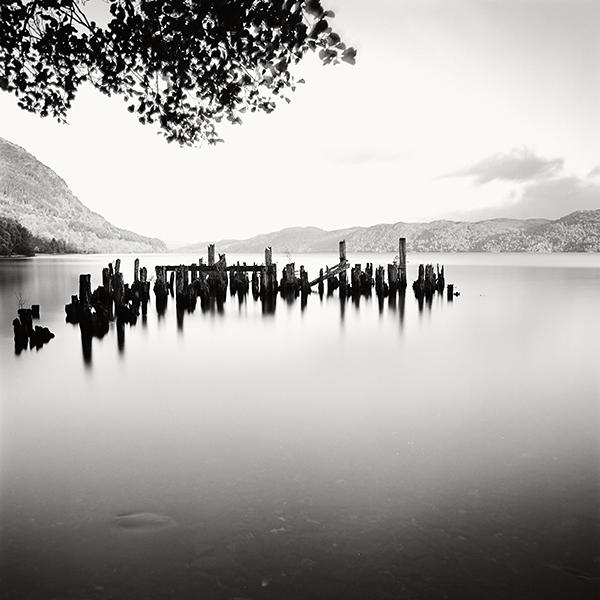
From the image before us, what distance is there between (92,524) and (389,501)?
2935 millimetres

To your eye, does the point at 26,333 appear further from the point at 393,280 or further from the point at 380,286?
the point at 393,280

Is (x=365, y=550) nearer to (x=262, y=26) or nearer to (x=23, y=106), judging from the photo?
(x=262, y=26)

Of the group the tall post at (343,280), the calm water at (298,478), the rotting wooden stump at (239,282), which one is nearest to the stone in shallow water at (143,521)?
the calm water at (298,478)

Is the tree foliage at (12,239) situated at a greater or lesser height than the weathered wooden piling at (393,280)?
greater

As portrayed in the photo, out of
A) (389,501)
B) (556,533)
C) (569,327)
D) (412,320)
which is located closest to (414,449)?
(389,501)

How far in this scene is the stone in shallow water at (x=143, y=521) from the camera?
493 centimetres

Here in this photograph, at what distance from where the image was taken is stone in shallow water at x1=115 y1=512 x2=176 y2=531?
4926 millimetres

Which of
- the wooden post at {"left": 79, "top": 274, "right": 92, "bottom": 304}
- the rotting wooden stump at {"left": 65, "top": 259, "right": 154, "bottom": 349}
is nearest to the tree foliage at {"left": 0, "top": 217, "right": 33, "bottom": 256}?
the rotting wooden stump at {"left": 65, "top": 259, "right": 154, "bottom": 349}

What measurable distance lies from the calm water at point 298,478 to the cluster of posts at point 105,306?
12.1 feet

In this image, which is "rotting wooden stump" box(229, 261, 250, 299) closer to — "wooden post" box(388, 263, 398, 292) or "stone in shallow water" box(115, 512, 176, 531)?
"wooden post" box(388, 263, 398, 292)

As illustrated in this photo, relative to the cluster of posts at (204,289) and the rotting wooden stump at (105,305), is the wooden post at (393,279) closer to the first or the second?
the cluster of posts at (204,289)

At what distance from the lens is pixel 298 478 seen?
6160mm

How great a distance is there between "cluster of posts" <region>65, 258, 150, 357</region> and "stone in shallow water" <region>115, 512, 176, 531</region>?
10.6 metres

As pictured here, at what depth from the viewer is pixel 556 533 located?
15.8 ft
